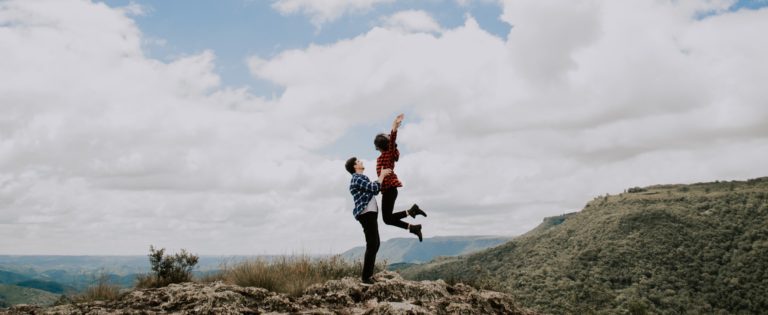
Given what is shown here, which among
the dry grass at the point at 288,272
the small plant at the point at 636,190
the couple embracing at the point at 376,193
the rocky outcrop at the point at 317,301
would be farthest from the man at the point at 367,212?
the small plant at the point at 636,190

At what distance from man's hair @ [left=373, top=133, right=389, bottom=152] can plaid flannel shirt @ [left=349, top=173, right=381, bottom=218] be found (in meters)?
0.60

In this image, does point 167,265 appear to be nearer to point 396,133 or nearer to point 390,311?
point 396,133

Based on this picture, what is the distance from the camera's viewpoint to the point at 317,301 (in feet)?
20.5

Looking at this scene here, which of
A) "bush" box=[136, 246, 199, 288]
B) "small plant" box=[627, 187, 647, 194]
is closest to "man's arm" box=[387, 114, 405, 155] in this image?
"bush" box=[136, 246, 199, 288]

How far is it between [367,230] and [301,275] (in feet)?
5.72

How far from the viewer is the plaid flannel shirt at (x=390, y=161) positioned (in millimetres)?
7492

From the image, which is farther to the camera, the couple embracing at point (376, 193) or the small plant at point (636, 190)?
the small plant at point (636, 190)

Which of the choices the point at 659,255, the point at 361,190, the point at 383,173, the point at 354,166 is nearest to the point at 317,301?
the point at 361,190

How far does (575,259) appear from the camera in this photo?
253 feet

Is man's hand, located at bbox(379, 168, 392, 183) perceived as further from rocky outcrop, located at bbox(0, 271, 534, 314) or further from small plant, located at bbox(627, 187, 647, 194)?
small plant, located at bbox(627, 187, 647, 194)

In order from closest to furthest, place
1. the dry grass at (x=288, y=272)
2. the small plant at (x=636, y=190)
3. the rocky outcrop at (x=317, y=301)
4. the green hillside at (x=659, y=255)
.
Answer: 1. the rocky outcrop at (x=317, y=301)
2. the dry grass at (x=288, y=272)
3. the green hillside at (x=659, y=255)
4. the small plant at (x=636, y=190)

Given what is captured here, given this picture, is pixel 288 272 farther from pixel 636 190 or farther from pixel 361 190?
pixel 636 190

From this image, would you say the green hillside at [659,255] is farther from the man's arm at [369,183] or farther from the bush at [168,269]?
the man's arm at [369,183]

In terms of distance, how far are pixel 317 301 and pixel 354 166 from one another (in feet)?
7.10
